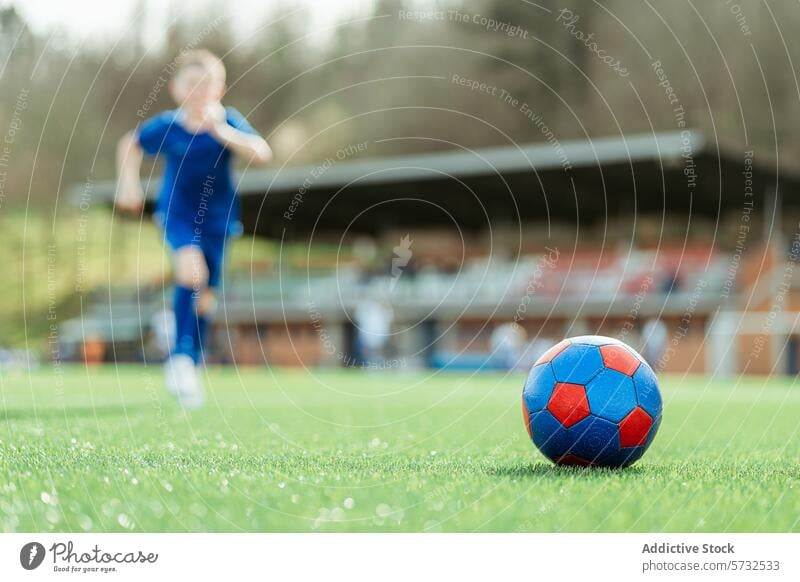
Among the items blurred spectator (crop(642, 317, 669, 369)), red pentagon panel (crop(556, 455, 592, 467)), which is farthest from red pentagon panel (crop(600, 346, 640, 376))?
blurred spectator (crop(642, 317, 669, 369))

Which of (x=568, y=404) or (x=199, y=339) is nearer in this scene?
(x=568, y=404)

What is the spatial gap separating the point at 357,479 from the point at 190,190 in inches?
210

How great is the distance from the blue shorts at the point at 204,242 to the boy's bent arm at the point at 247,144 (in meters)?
1.26

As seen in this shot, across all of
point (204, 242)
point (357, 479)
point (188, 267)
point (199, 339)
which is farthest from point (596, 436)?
point (204, 242)

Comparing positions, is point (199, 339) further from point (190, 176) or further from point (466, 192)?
point (466, 192)

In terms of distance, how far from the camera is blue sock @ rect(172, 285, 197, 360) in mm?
9570

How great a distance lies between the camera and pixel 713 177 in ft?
112

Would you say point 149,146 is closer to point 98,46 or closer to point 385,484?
point 385,484

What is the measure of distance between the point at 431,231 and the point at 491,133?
21.2ft

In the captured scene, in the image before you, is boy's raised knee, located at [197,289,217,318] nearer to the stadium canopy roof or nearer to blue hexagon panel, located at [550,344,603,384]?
blue hexagon panel, located at [550,344,603,384]

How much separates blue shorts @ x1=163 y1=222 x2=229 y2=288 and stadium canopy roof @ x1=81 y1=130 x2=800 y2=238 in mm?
18147

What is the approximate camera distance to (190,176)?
31.4 ft
